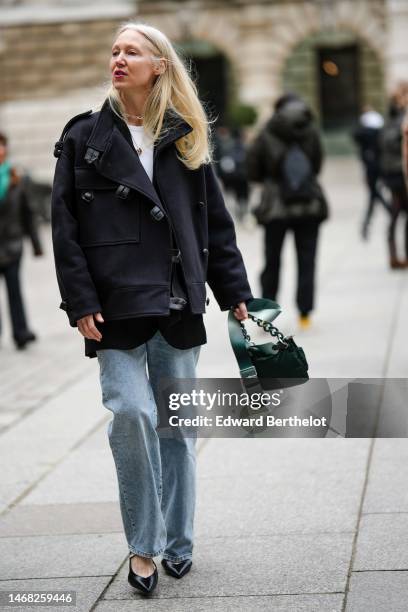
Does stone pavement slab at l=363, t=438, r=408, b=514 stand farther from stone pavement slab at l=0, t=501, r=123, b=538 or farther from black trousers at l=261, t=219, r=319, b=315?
black trousers at l=261, t=219, r=319, b=315

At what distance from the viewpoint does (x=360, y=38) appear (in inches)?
1542

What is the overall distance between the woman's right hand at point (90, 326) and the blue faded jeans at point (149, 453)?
0.27 feet

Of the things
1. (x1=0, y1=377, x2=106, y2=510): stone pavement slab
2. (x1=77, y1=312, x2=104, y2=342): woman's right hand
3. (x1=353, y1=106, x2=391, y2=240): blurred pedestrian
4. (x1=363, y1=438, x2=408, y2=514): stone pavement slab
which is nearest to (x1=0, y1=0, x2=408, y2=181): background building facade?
(x1=353, y1=106, x2=391, y2=240): blurred pedestrian

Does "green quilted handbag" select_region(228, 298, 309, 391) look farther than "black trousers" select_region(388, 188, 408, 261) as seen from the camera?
No

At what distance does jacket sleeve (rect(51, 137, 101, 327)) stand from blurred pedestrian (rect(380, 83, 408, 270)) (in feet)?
31.5

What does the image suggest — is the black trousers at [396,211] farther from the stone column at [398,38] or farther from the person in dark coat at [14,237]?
the stone column at [398,38]

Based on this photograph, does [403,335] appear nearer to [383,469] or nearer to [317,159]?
[317,159]

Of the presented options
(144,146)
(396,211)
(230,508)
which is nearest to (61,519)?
(230,508)

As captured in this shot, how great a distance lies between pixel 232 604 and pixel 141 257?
3.75 feet

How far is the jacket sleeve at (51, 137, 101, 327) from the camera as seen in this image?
413 cm

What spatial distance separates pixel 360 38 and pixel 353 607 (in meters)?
36.5

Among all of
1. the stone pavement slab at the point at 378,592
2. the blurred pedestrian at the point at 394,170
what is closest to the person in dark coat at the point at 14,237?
the blurred pedestrian at the point at 394,170

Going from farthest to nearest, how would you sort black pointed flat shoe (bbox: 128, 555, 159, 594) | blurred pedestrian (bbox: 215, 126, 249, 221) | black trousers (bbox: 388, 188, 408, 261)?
blurred pedestrian (bbox: 215, 126, 249, 221) → black trousers (bbox: 388, 188, 408, 261) → black pointed flat shoe (bbox: 128, 555, 159, 594)

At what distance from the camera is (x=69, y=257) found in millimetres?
4148
